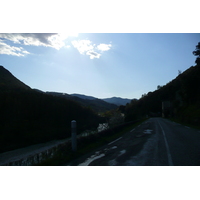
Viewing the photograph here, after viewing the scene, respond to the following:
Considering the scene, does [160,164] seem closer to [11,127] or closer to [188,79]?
[11,127]

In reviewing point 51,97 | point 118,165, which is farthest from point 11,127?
point 118,165

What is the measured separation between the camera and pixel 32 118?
2736cm

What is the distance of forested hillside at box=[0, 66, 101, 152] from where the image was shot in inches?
A: 833

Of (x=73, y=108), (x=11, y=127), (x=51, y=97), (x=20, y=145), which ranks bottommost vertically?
(x=20, y=145)

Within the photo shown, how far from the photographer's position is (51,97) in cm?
3544

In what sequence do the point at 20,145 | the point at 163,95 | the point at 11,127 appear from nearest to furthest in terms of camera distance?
the point at 20,145, the point at 11,127, the point at 163,95

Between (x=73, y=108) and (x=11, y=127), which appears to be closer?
(x=11, y=127)

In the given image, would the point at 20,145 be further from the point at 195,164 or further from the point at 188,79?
the point at 188,79

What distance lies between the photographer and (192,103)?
36.2m

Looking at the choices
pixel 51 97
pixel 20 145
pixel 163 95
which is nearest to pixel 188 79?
pixel 51 97

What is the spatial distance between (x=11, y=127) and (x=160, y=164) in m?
21.8

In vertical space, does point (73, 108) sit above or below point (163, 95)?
below

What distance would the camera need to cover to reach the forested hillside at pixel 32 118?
21.2 meters
